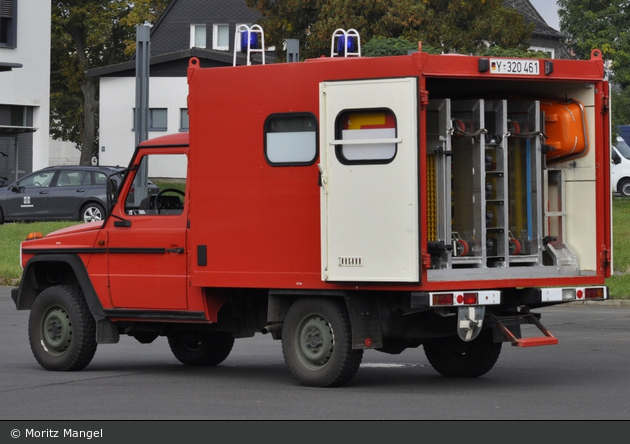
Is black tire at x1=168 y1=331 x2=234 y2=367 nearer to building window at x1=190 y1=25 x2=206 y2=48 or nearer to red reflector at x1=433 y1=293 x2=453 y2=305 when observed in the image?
red reflector at x1=433 y1=293 x2=453 y2=305

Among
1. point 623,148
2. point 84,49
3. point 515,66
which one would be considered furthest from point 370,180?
point 84,49

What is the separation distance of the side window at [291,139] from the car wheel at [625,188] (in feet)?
109

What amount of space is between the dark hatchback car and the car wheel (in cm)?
1779

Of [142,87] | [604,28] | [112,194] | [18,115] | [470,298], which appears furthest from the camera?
[18,115]

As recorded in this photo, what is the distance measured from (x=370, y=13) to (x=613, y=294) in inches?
999

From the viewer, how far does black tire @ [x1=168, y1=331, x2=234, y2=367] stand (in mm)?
12648

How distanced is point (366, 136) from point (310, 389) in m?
2.12

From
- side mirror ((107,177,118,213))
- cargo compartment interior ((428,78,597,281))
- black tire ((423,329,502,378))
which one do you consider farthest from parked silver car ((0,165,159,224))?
cargo compartment interior ((428,78,597,281))

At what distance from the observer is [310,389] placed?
1048cm

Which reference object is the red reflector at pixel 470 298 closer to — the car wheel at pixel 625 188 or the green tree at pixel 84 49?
the car wheel at pixel 625 188

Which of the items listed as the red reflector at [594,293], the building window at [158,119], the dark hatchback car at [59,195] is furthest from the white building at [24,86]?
the red reflector at [594,293]

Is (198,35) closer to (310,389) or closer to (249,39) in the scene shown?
(249,39)

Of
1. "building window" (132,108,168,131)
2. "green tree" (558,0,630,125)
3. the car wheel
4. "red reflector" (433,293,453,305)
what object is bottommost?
"red reflector" (433,293,453,305)

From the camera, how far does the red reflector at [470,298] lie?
998 cm
